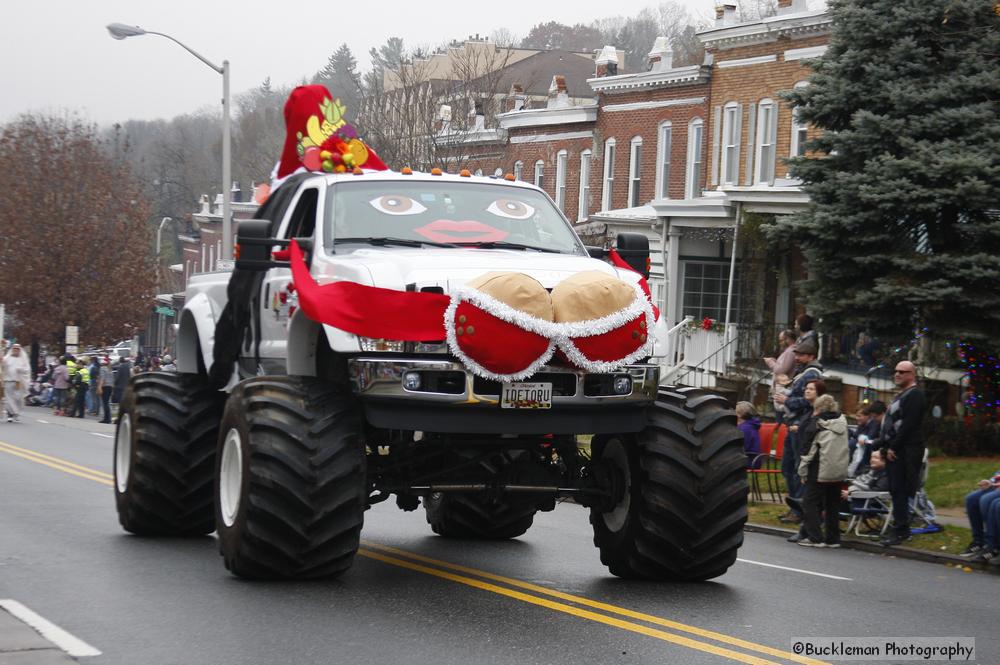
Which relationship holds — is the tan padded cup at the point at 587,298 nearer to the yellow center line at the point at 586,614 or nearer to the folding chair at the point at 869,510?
the yellow center line at the point at 586,614

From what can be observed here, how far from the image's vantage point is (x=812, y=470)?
1633 cm

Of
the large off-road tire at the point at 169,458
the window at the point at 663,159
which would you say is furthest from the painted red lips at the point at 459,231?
the window at the point at 663,159

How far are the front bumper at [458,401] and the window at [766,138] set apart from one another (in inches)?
1087

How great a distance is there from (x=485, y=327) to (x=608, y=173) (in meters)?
35.9

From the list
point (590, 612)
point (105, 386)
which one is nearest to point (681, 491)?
point (590, 612)

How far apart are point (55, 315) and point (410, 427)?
55.2 metres

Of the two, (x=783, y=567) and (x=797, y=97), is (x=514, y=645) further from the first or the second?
(x=797, y=97)

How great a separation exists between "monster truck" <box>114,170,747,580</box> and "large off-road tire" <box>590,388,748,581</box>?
0.04ft

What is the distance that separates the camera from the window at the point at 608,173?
4462 centimetres

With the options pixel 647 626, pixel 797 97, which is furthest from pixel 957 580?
pixel 797 97

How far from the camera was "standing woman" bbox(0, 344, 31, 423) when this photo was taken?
121ft

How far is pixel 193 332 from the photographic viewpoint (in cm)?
1380

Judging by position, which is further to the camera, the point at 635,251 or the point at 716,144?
the point at 716,144

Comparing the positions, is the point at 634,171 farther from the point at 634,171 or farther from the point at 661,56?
the point at 661,56
